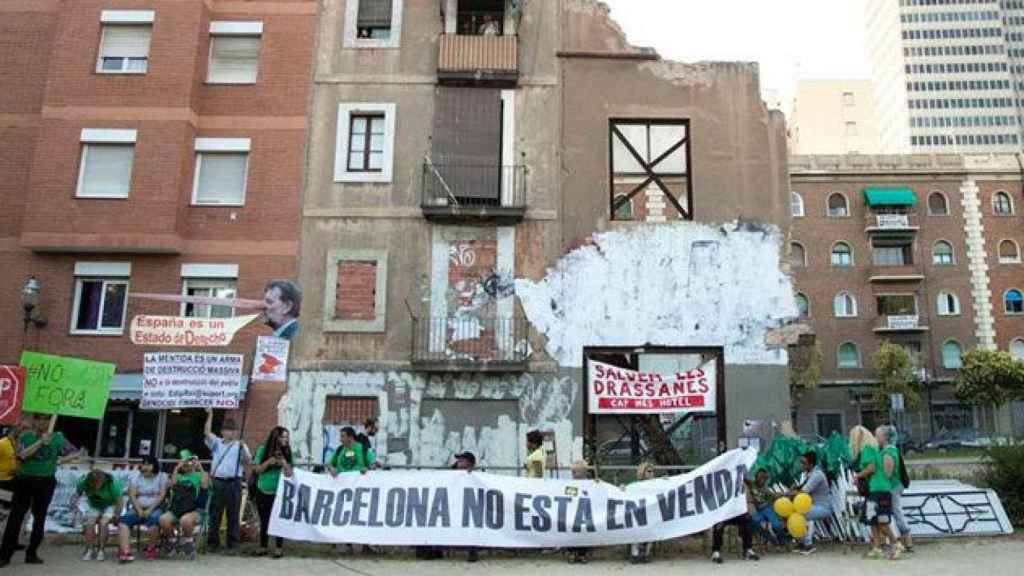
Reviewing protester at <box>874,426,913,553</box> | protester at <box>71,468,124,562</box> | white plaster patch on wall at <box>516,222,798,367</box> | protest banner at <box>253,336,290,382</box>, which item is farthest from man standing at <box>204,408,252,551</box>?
protester at <box>874,426,913,553</box>

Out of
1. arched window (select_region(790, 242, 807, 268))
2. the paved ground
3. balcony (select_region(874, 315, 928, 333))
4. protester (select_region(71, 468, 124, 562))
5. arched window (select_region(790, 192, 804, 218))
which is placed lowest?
the paved ground

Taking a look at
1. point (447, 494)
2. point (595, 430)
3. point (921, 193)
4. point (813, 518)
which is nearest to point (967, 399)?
point (921, 193)

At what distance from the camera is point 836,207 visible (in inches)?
2077

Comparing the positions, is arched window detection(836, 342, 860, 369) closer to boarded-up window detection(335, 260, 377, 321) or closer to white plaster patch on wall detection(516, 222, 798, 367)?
white plaster patch on wall detection(516, 222, 798, 367)

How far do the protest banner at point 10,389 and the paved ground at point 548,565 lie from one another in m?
2.22

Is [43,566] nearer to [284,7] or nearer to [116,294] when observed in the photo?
[116,294]

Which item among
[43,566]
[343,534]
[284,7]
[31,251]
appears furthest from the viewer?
[284,7]

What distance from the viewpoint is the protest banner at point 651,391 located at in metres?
16.4

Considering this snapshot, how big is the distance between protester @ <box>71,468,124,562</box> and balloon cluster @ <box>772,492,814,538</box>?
364 inches

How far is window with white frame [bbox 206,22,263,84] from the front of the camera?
19.6m

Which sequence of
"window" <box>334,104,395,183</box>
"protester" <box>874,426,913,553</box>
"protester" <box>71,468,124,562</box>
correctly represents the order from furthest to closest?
"window" <box>334,104,395,183</box> → "protester" <box>874,426,913,553</box> → "protester" <box>71,468,124,562</box>

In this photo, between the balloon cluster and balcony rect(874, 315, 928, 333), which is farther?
balcony rect(874, 315, 928, 333)

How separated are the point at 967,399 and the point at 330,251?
4349cm

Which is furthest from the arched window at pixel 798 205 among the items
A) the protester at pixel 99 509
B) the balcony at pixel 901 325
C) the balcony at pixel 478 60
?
the protester at pixel 99 509
